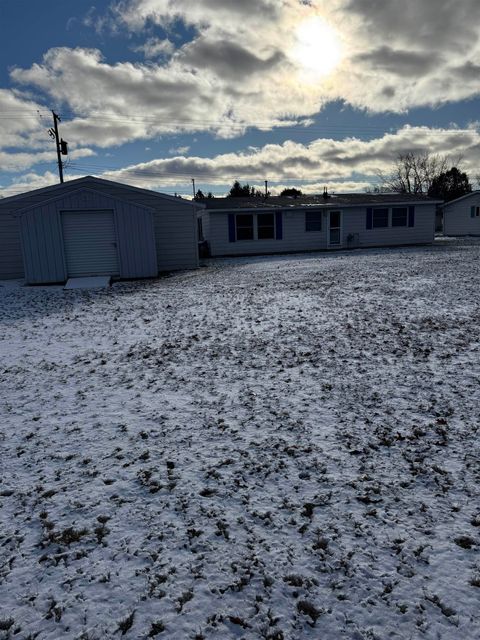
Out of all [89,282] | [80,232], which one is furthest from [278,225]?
[89,282]

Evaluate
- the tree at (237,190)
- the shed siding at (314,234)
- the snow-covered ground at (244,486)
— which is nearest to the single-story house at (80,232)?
the shed siding at (314,234)

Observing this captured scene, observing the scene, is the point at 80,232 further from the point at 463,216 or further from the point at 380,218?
the point at 463,216

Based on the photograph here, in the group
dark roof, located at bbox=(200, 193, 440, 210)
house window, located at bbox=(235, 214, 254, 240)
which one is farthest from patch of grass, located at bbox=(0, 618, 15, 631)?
house window, located at bbox=(235, 214, 254, 240)

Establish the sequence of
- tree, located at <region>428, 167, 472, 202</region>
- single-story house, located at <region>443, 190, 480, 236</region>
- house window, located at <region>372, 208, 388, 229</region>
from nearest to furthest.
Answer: house window, located at <region>372, 208, 388, 229</region> < single-story house, located at <region>443, 190, 480, 236</region> < tree, located at <region>428, 167, 472, 202</region>

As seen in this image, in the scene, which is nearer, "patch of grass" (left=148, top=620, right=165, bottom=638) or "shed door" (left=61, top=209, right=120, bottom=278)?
"patch of grass" (left=148, top=620, right=165, bottom=638)

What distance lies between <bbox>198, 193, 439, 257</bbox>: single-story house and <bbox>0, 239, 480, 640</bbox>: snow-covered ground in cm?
1653

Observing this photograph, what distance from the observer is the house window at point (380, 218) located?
24875 mm

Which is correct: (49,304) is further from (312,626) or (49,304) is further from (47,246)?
(312,626)

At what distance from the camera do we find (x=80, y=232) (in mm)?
15055

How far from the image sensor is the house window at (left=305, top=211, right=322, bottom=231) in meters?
23.8

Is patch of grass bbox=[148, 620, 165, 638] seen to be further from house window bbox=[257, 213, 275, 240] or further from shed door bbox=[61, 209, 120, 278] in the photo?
house window bbox=[257, 213, 275, 240]

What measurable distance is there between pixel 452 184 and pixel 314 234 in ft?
147

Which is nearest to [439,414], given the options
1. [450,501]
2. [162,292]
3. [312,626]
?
[450,501]

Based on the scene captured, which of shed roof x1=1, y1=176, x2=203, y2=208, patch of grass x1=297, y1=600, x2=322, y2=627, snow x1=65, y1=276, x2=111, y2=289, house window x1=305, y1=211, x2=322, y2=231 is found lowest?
patch of grass x1=297, y1=600, x2=322, y2=627
